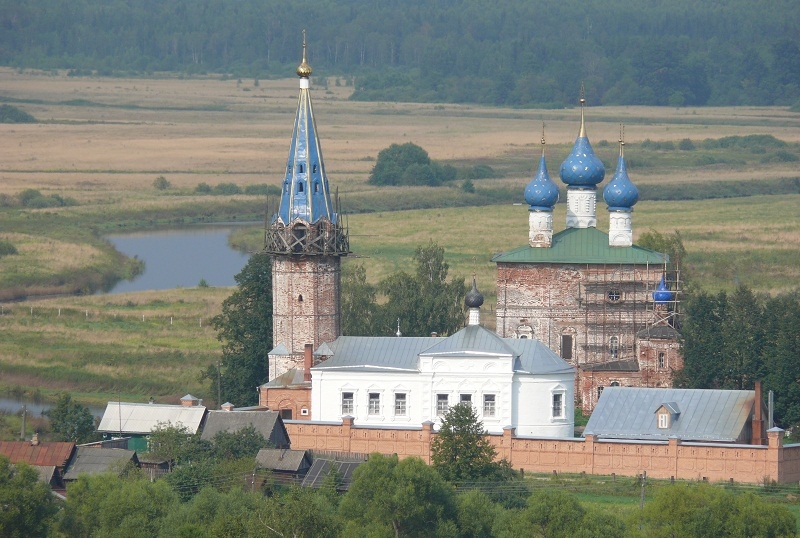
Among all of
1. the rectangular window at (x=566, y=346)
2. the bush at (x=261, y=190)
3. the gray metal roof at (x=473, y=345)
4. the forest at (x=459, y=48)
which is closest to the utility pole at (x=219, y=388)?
the gray metal roof at (x=473, y=345)

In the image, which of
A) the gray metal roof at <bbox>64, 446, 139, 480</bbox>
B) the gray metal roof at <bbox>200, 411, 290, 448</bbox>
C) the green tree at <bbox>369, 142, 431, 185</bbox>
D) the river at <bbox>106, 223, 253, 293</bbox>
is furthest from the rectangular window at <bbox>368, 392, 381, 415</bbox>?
the green tree at <bbox>369, 142, 431, 185</bbox>

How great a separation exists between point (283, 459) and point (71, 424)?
4.92 meters

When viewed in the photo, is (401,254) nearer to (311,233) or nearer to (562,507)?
(311,233)

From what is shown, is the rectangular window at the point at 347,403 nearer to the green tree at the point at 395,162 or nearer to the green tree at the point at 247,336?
the green tree at the point at 247,336

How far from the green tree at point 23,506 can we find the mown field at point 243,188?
16.1 meters

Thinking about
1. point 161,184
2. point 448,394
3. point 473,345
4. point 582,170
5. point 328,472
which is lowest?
point 328,472

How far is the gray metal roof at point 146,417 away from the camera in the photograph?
151ft

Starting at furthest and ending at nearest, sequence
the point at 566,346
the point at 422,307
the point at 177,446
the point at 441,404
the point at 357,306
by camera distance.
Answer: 1. the point at 357,306
2. the point at 422,307
3. the point at 566,346
4. the point at 441,404
5. the point at 177,446

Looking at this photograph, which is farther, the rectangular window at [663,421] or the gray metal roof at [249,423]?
the rectangular window at [663,421]

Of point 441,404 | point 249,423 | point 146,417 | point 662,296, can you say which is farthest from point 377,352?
point 662,296

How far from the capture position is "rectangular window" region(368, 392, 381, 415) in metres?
48.2

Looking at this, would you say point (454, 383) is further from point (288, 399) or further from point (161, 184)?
point (161, 184)

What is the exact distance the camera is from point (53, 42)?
591 ft

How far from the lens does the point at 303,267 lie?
49.8 metres
